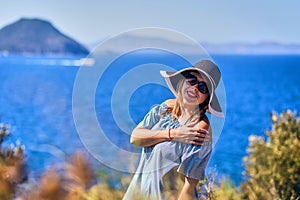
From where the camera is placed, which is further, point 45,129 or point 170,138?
point 45,129

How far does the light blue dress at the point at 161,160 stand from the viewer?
2429mm

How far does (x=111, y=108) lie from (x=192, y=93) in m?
0.40

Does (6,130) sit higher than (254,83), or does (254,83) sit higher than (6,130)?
(254,83)

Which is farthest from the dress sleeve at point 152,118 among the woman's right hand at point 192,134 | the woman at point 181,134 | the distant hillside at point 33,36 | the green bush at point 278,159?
the distant hillside at point 33,36

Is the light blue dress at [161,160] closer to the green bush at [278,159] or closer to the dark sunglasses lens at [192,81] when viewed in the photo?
the dark sunglasses lens at [192,81]

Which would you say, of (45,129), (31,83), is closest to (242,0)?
(31,83)

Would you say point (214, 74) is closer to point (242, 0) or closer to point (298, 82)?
point (242, 0)

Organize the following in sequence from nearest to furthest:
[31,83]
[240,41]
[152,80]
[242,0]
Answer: [152,80], [242,0], [31,83], [240,41]

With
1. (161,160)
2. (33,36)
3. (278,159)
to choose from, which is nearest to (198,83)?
(161,160)

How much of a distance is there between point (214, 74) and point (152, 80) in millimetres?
330

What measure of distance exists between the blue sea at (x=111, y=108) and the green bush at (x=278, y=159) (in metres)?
0.75

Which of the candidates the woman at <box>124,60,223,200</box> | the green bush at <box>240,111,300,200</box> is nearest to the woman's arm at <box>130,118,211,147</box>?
the woman at <box>124,60,223,200</box>

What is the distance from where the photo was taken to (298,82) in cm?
7506

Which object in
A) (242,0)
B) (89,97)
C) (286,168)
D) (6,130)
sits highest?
(242,0)
